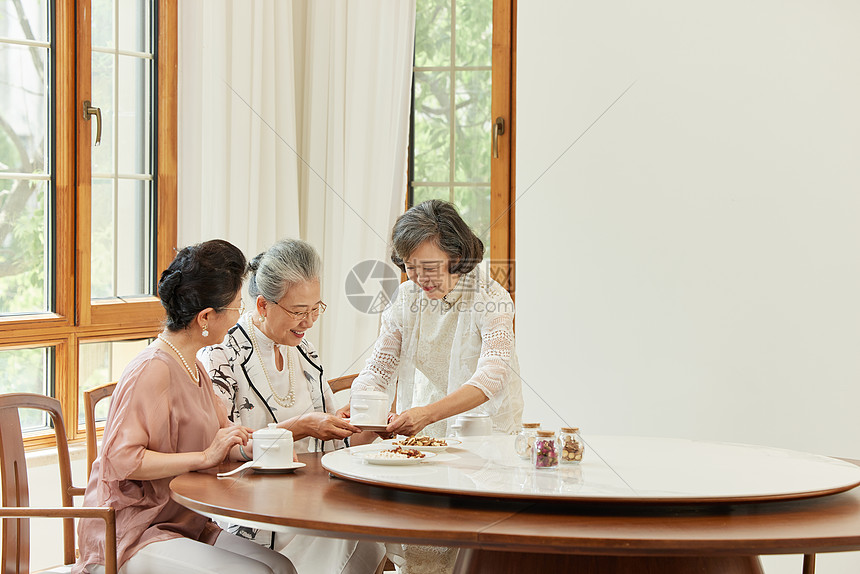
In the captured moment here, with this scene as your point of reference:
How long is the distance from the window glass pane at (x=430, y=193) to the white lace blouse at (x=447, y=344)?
1502 millimetres

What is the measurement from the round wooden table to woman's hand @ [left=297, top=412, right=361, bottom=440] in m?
0.30

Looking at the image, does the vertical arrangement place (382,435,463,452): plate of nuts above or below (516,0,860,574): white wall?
below

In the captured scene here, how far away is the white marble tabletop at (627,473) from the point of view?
66.2 inches

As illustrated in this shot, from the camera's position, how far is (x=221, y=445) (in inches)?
79.9

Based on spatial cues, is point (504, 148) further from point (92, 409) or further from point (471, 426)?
point (92, 409)

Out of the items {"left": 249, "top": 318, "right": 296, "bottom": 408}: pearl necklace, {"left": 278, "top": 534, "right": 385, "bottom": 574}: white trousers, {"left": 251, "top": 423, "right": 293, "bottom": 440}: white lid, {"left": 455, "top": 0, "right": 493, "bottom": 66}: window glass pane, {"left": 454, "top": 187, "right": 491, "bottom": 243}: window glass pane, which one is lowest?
{"left": 278, "top": 534, "right": 385, "bottom": 574}: white trousers

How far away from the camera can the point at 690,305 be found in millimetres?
3557

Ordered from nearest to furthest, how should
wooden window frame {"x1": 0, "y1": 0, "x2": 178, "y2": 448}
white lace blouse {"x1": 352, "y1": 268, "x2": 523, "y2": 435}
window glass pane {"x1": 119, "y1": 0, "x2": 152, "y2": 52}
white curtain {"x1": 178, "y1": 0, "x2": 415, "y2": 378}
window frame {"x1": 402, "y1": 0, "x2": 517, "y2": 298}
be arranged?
white lace blouse {"x1": 352, "y1": 268, "x2": 523, "y2": 435} → wooden window frame {"x1": 0, "y1": 0, "x2": 178, "y2": 448} → window glass pane {"x1": 119, "y1": 0, "x2": 152, "y2": 52} → white curtain {"x1": 178, "y1": 0, "x2": 415, "y2": 378} → window frame {"x1": 402, "y1": 0, "x2": 517, "y2": 298}

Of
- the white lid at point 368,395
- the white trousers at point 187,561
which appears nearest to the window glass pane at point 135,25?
the white lid at point 368,395

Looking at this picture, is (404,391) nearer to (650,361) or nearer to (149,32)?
(650,361)

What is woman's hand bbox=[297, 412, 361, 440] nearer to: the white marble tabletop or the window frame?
the white marble tabletop

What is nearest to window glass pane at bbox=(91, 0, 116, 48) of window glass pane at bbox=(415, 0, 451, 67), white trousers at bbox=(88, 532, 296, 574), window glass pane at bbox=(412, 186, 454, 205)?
window glass pane at bbox=(415, 0, 451, 67)

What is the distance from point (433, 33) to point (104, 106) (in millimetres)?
1516

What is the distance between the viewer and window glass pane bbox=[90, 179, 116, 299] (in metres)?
3.65
